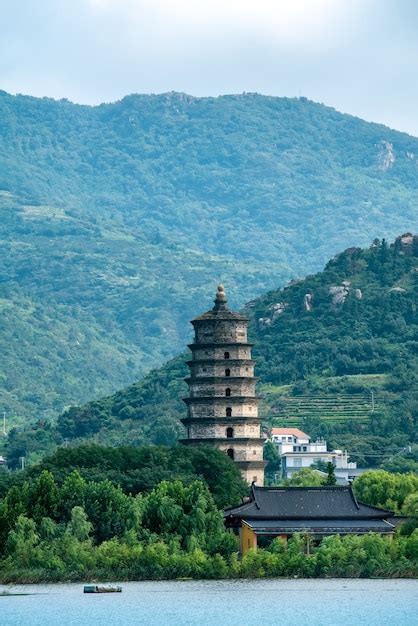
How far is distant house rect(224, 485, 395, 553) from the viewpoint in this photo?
115 m

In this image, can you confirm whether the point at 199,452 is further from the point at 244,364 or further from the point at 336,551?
the point at 336,551

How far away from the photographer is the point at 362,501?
13025 cm

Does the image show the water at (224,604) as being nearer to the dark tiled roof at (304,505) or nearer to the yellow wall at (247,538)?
the yellow wall at (247,538)

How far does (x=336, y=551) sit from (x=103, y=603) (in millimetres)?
14864

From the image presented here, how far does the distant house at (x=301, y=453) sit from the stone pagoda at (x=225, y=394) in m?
42.5

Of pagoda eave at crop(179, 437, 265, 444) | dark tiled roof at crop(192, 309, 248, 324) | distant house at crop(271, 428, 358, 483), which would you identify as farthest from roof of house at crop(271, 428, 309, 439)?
pagoda eave at crop(179, 437, 265, 444)

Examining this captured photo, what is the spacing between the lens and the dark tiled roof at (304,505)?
118 m

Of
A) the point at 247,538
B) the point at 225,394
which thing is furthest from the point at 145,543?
the point at 225,394

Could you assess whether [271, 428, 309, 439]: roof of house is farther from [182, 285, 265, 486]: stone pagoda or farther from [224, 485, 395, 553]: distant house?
[224, 485, 395, 553]: distant house

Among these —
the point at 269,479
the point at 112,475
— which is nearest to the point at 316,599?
the point at 112,475

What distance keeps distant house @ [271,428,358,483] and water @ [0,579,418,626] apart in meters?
70.9

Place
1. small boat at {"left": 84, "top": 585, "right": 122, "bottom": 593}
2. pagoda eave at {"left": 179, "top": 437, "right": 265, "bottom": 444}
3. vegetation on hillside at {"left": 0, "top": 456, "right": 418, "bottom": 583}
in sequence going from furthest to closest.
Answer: pagoda eave at {"left": 179, "top": 437, "right": 265, "bottom": 444} → vegetation on hillside at {"left": 0, "top": 456, "right": 418, "bottom": 583} → small boat at {"left": 84, "top": 585, "right": 122, "bottom": 593}

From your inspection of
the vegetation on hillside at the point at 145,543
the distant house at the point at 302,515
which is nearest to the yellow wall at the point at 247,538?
the distant house at the point at 302,515

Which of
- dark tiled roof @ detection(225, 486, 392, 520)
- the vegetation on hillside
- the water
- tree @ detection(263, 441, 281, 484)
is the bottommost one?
the water
